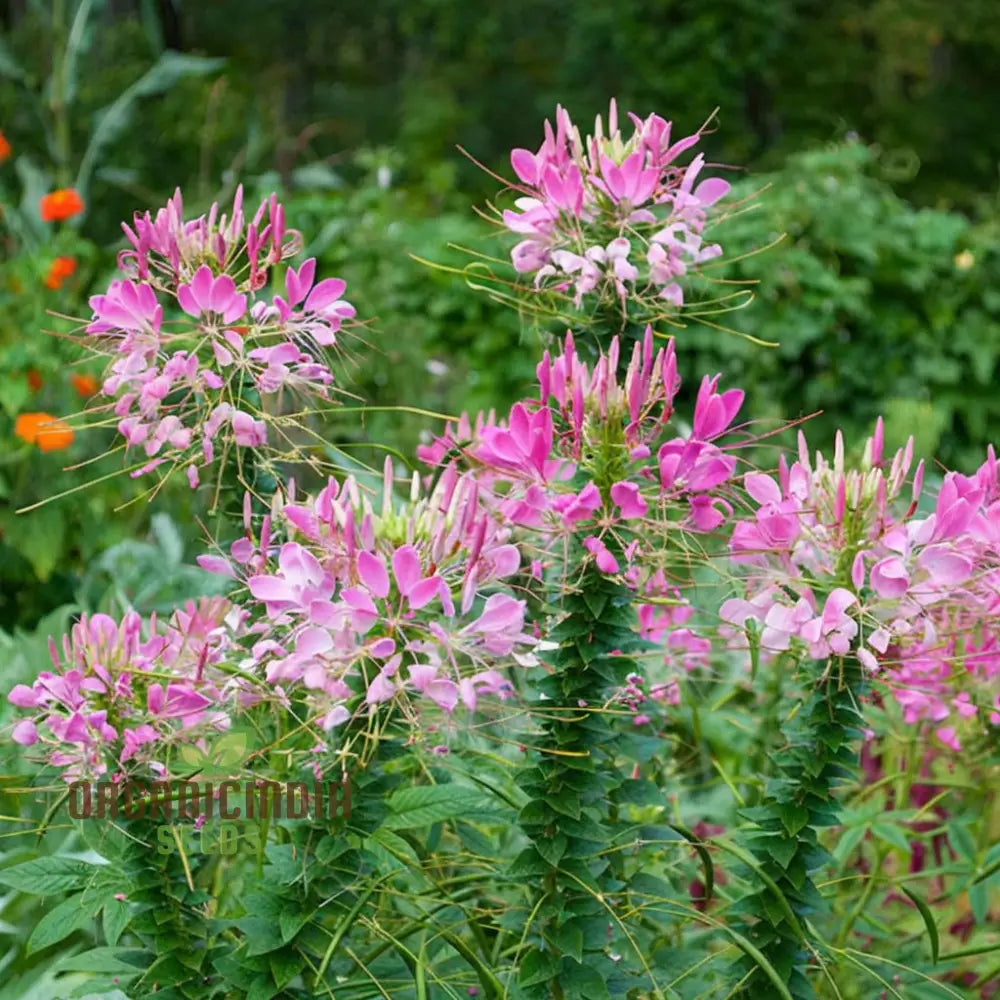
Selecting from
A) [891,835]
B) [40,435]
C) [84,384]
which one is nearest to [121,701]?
[891,835]

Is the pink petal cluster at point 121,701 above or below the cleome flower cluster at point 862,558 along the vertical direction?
below

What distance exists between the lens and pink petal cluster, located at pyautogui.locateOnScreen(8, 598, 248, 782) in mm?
1149

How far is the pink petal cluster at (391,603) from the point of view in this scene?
1.02 m

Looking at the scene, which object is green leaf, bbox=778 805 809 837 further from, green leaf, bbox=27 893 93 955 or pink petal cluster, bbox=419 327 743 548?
green leaf, bbox=27 893 93 955

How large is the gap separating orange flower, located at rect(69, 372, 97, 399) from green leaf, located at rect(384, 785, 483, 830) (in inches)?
93.8

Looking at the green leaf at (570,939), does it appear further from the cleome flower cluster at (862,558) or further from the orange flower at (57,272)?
the orange flower at (57,272)

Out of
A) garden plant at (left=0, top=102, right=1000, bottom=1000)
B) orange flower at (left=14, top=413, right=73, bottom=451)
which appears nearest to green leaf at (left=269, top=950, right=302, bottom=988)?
garden plant at (left=0, top=102, right=1000, bottom=1000)

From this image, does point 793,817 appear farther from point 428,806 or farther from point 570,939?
point 428,806

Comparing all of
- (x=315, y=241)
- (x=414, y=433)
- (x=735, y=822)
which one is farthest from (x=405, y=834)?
(x=315, y=241)

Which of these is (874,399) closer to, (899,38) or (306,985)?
(306,985)

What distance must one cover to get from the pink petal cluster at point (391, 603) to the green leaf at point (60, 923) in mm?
289

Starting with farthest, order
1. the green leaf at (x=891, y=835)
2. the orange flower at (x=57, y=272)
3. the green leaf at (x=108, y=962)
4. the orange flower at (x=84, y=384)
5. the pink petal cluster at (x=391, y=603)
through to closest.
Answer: the orange flower at (x=57, y=272), the orange flower at (x=84, y=384), the green leaf at (x=891, y=835), the green leaf at (x=108, y=962), the pink petal cluster at (x=391, y=603)

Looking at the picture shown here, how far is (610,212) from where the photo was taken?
1.31 m

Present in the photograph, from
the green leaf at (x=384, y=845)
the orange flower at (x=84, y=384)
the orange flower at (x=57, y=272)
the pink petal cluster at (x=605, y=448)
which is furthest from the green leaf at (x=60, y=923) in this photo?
the orange flower at (x=57, y=272)
